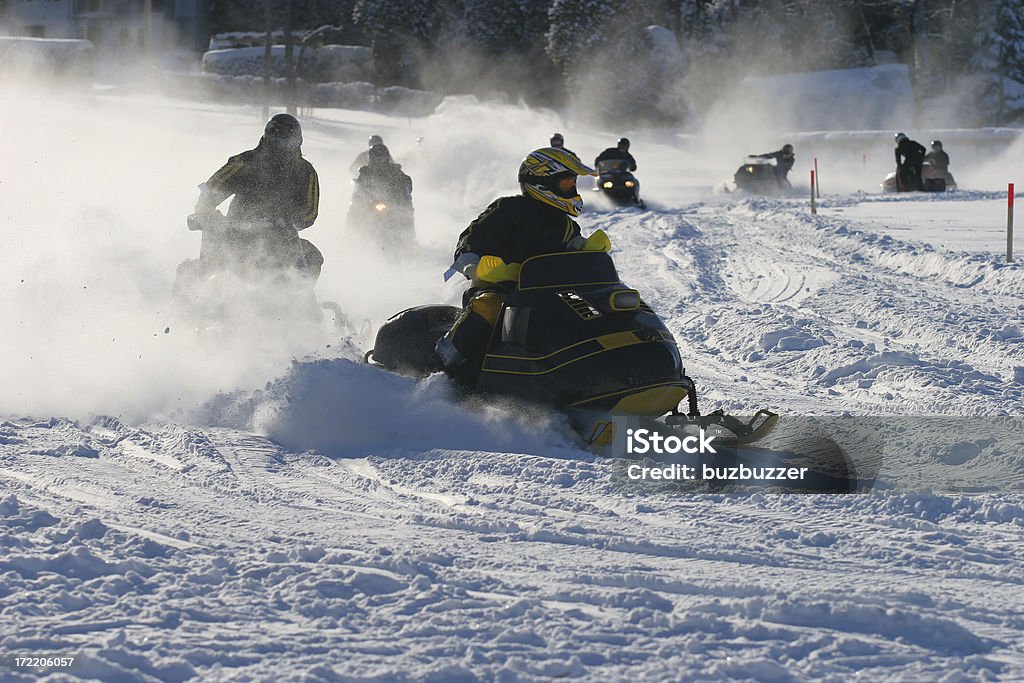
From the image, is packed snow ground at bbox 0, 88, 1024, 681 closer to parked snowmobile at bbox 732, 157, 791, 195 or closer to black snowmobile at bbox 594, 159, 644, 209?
black snowmobile at bbox 594, 159, 644, 209

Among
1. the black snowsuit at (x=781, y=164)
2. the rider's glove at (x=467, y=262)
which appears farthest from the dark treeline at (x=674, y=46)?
the rider's glove at (x=467, y=262)

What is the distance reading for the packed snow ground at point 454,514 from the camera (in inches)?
158

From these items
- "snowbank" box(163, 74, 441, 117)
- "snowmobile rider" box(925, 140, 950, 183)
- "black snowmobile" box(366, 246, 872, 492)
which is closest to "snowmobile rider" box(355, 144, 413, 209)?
"black snowmobile" box(366, 246, 872, 492)

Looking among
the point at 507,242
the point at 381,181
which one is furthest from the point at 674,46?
the point at 507,242

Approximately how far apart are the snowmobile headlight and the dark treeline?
52741 millimetres

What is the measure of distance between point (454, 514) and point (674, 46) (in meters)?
56.2

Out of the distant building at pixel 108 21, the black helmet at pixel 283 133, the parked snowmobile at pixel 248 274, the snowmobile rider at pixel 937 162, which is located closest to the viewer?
the parked snowmobile at pixel 248 274

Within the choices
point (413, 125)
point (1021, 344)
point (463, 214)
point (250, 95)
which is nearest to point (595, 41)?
point (413, 125)

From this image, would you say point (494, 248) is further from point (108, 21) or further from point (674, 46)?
point (108, 21)

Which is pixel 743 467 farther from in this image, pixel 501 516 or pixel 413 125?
pixel 413 125

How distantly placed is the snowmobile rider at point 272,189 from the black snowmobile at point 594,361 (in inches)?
144

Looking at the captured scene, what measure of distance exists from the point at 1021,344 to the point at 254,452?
6497 mm

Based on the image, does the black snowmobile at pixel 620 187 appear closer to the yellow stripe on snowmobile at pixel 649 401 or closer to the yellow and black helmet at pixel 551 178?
the yellow and black helmet at pixel 551 178

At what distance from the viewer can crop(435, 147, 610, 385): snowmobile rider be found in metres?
7.46
